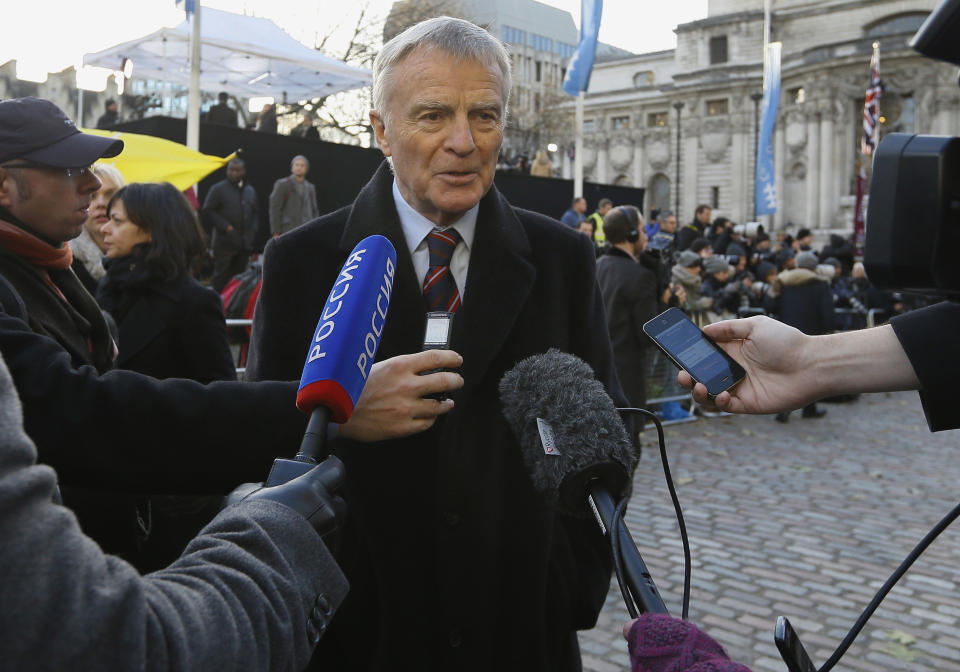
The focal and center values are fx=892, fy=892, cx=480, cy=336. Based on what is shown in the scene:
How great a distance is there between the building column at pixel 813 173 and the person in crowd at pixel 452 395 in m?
60.8

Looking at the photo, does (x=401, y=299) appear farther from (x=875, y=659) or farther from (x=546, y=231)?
(x=875, y=659)

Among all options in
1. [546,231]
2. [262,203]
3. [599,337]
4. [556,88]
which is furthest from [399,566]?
[556,88]

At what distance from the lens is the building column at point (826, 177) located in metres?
58.0

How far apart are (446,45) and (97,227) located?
357cm

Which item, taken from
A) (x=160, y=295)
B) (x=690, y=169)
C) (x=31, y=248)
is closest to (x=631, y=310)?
(x=160, y=295)

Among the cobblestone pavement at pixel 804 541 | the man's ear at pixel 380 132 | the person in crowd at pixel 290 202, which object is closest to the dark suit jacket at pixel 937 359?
the man's ear at pixel 380 132

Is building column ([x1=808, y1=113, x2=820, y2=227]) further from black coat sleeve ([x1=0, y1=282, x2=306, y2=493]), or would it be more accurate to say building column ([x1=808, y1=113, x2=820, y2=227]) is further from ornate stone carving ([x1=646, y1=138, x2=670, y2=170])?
black coat sleeve ([x1=0, y1=282, x2=306, y2=493])

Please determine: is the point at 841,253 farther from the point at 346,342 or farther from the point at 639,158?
the point at 639,158

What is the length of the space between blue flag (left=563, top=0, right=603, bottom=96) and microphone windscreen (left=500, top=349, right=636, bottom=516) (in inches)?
584

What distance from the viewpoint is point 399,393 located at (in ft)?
5.57

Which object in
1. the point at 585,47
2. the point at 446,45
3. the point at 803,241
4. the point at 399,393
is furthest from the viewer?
the point at 803,241

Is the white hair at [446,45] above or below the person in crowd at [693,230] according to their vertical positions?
above

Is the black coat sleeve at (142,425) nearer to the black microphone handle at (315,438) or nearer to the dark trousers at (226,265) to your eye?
the black microphone handle at (315,438)

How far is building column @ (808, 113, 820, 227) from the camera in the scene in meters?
58.9
